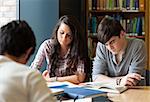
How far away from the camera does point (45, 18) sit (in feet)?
12.4

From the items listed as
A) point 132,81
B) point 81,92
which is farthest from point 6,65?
→ point 132,81

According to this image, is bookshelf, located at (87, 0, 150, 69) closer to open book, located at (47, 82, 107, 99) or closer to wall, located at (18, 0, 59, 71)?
wall, located at (18, 0, 59, 71)

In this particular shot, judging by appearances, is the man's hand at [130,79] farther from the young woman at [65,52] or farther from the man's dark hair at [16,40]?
the man's dark hair at [16,40]

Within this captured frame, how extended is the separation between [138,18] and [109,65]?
1.61 meters

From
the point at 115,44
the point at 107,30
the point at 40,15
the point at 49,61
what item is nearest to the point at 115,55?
the point at 115,44

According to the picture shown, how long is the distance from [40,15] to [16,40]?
2.52 meters

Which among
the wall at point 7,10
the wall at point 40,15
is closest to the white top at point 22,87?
the wall at point 40,15

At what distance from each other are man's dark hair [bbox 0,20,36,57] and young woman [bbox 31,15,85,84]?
55.3 inches

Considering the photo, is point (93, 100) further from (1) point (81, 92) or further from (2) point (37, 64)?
(2) point (37, 64)

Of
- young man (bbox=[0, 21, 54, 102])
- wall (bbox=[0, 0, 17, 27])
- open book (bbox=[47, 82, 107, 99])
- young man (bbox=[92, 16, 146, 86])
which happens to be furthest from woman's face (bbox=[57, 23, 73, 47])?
wall (bbox=[0, 0, 17, 27])

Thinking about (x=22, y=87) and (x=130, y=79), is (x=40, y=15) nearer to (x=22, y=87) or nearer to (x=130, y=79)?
(x=130, y=79)

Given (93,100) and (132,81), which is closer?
(93,100)

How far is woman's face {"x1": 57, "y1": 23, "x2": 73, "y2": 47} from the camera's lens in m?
2.76

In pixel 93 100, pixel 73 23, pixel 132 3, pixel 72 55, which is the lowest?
pixel 93 100
